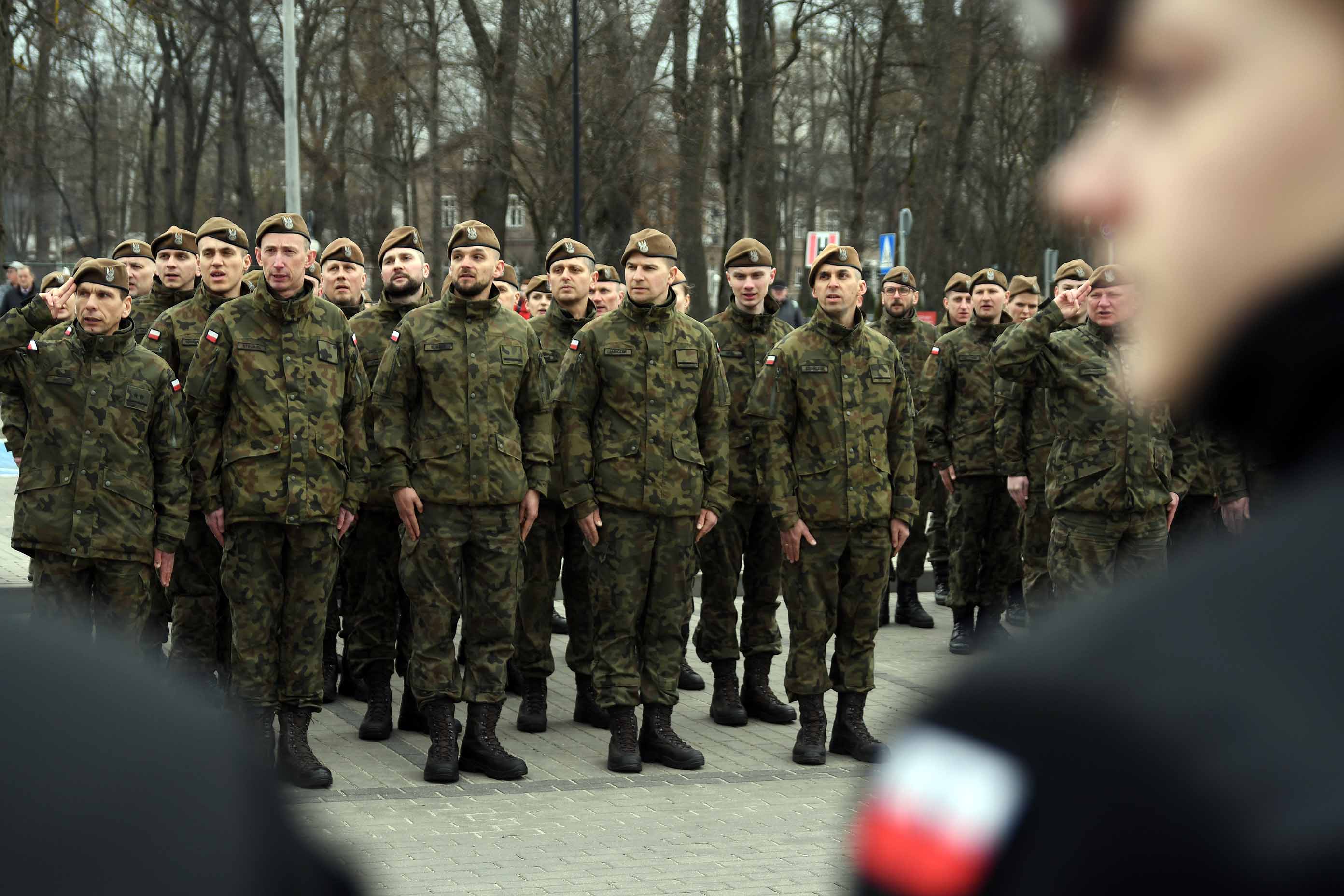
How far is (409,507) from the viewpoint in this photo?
7.57 meters

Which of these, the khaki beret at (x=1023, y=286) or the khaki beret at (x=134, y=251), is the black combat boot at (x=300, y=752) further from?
the khaki beret at (x=1023, y=286)

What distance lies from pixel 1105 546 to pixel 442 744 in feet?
11.2

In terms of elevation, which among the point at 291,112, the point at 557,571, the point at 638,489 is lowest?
the point at 557,571

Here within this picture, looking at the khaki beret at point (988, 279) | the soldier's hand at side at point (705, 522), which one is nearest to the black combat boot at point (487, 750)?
the soldier's hand at side at point (705, 522)

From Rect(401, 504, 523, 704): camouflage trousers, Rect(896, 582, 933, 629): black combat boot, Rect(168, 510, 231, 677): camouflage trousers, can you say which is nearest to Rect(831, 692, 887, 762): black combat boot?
Rect(401, 504, 523, 704): camouflage trousers

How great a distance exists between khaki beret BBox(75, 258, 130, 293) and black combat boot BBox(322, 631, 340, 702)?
2.55 m

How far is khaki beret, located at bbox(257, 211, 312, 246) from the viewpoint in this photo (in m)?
7.49

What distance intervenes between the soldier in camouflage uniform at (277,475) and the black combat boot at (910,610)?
544cm

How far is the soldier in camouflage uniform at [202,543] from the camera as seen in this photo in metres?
8.12

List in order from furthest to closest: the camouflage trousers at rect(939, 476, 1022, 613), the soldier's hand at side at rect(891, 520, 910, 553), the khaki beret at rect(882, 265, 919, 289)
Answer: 1. the khaki beret at rect(882, 265, 919, 289)
2. the camouflage trousers at rect(939, 476, 1022, 613)
3. the soldier's hand at side at rect(891, 520, 910, 553)

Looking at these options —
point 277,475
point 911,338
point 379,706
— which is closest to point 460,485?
point 277,475

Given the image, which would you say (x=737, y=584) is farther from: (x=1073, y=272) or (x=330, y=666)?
(x=1073, y=272)

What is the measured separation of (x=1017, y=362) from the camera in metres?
8.81

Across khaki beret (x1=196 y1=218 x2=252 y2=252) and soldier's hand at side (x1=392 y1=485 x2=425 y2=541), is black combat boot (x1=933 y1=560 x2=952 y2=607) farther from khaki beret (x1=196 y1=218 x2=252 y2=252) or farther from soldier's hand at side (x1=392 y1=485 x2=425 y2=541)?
khaki beret (x1=196 y1=218 x2=252 y2=252)
